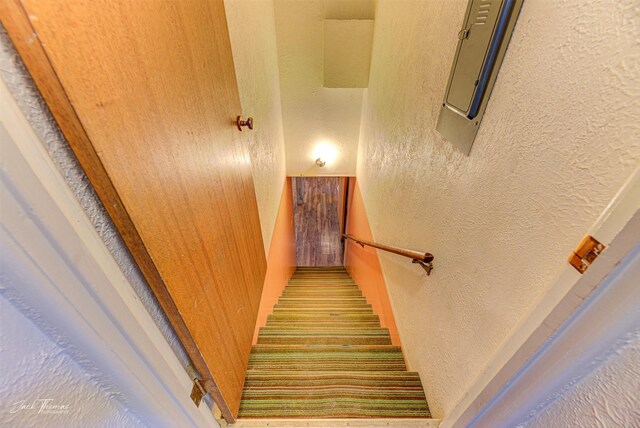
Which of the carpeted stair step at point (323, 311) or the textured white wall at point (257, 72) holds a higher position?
the textured white wall at point (257, 72)

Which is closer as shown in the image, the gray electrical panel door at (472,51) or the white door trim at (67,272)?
the white door trim at (67,272)

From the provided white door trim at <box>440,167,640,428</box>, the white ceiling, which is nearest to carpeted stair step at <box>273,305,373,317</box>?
white door trim at <box>440,167,640,428</box>

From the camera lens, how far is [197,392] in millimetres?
791

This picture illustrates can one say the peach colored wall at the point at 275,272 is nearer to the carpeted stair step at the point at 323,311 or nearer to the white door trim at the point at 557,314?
the carpeted stair step at the point at 323,311

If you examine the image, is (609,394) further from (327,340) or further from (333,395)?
(327,340)

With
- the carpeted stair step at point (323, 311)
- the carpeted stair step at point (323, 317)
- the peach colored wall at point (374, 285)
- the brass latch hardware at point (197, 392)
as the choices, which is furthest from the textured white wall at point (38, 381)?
the carpeted stair step at point (323, 311)

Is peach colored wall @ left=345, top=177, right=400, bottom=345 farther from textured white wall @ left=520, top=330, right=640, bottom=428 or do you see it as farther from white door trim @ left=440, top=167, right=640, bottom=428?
textured white wall @ left=520, top=330, right=640, bottom=428

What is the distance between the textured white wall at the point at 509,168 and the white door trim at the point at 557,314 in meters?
0.03

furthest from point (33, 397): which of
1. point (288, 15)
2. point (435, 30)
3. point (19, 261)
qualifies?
point (288, 15)

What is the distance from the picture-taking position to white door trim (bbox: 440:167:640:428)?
15.3 inches

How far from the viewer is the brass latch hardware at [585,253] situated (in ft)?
1.40

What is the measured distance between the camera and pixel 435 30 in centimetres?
107

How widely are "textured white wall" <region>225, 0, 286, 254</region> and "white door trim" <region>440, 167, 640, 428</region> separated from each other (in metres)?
1.37

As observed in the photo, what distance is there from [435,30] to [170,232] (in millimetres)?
1292
